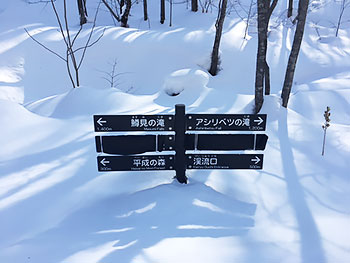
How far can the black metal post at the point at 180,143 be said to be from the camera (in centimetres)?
254

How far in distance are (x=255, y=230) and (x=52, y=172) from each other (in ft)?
6.98

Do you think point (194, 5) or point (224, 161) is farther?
point (194, 5)

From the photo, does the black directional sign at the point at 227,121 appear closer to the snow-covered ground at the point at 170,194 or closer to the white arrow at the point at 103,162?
the snow-covered ground at the point at 170,194

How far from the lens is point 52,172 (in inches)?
119

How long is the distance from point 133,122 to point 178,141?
1.47 feet

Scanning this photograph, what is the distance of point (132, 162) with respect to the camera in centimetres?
266

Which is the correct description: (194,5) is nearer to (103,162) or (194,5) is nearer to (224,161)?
(224,161)

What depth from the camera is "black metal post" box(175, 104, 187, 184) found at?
8.34 feet

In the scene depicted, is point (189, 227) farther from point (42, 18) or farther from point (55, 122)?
point (42, 18)

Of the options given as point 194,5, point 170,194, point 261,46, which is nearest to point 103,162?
point 170,194

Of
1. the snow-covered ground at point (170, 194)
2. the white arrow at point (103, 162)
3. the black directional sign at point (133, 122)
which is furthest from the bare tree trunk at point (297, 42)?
the white arrow at point (103, 162)

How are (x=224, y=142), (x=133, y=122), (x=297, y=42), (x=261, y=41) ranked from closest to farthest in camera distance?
(x=133, y=122), (x=224, y=142), (x=261, y=41), (x=297, y=42)

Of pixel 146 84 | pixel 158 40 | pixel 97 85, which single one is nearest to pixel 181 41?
pixel 158 40

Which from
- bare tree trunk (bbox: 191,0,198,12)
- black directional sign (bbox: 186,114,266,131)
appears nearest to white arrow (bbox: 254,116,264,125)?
black directional sign (bbox: 186,114,266,131)
